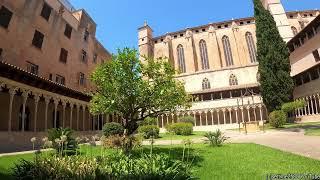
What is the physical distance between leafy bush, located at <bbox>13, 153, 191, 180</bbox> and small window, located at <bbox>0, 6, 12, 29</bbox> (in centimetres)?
1638

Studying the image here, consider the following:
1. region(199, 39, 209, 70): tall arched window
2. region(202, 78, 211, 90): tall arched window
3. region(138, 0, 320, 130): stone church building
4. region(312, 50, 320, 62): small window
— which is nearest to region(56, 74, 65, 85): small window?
region(138, 0, 320, 130): stone church building

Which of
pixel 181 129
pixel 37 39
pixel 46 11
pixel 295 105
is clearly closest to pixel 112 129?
pixel 181 129

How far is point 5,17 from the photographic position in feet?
74.6

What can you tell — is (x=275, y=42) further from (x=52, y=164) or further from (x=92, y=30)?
(x=52, y=164)

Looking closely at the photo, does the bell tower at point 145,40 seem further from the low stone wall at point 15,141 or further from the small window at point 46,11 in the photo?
the low stone wall at point 15,141

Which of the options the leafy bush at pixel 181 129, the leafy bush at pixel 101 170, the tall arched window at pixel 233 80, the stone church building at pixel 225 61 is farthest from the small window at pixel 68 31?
the tall arched window at pixel 233 80

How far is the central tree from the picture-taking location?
46.9ft

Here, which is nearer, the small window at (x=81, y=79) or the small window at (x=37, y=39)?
the small window at (x=37, y=39)

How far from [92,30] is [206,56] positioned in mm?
35830

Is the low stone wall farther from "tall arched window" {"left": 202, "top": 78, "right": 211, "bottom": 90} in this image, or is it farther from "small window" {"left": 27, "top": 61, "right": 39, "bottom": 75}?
"tall arched window" {"left": 202, "top": 78, "right": 211, "bottom": 90}

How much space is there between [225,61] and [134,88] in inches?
2250

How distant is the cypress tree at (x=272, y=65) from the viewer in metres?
40.2

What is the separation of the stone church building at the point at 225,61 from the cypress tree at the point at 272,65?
124 inches

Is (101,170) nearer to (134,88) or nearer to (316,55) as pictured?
(134,88)
